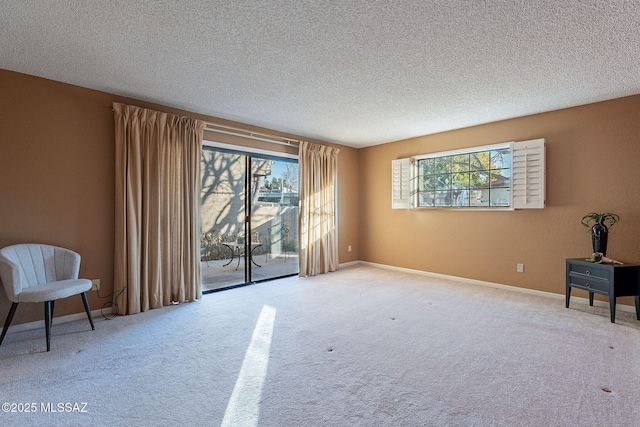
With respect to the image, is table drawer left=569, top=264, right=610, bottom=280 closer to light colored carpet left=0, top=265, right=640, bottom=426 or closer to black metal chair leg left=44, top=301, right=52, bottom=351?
light colored carpet left=0, top=265, right=640, bottom=426

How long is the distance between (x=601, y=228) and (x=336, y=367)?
→ 135 inches

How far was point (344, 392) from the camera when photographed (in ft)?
6.56

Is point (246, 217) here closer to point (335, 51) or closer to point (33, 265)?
point (33, 265)

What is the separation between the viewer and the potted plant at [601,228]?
11.4ft

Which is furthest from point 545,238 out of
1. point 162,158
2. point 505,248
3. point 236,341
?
point 162,158

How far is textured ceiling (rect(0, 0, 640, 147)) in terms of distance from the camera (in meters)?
2.01

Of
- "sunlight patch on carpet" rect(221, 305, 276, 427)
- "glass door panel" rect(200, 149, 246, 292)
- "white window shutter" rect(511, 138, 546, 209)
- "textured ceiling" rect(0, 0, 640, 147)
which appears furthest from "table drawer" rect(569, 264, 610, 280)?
"glass door panel" rect(200, 149, 246, 292)

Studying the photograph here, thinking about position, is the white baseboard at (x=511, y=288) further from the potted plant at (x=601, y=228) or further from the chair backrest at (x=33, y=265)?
the chair backrest at (x=33, y=265)

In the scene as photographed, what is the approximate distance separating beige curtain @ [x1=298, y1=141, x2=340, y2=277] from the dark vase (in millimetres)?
3703

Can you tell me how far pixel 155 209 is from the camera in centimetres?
367

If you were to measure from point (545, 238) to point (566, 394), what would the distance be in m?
2.72

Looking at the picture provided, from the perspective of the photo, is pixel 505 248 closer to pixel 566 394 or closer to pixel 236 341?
pixel 566 394

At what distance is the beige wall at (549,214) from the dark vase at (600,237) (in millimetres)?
306

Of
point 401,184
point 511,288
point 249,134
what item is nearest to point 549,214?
point 511,288
